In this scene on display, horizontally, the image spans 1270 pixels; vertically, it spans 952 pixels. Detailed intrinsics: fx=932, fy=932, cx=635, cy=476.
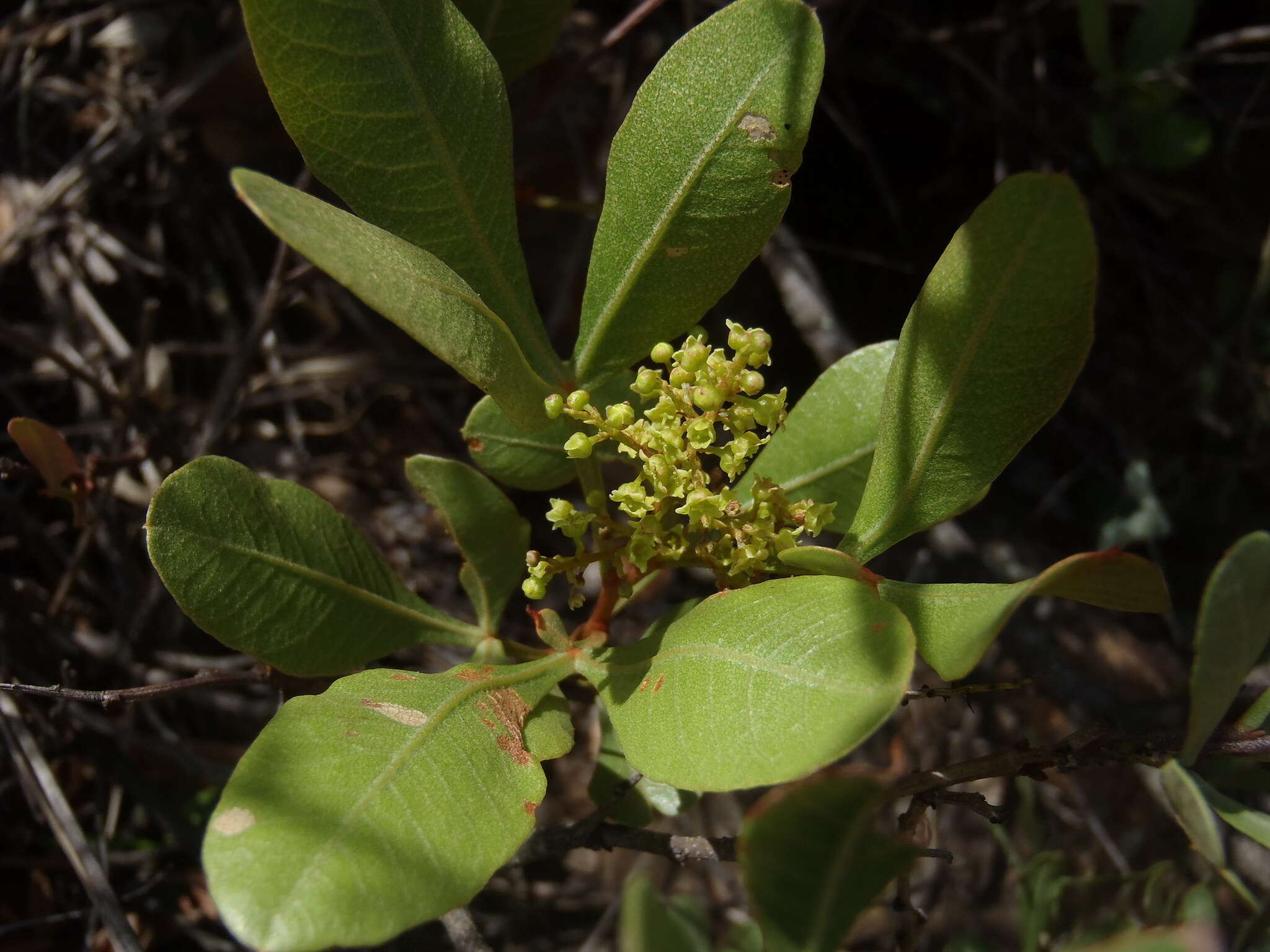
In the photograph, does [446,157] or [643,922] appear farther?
[446,157]

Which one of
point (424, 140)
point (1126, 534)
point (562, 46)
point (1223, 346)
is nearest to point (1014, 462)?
point (1126, 534)

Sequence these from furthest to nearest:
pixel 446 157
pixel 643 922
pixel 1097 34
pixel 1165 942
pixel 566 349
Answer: pixel 566 349
pixel 1097 34
pixel 446 157
pixel 643 922
pixel 1165 942

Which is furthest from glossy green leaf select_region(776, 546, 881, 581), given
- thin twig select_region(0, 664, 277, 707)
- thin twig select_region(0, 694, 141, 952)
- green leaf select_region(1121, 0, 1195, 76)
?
green leaf select_region(1121, 0, 1195, 76)

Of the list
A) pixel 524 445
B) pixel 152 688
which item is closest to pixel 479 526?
pixel 524 445

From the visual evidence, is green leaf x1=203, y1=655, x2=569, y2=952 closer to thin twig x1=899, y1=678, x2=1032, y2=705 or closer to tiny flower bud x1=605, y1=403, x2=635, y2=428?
tiny flower bud x1=605, y1=403, x2=635, y2=428

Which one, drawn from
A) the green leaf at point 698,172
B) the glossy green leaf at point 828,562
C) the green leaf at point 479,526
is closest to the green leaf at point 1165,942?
the glossy green leaf at point 828,562

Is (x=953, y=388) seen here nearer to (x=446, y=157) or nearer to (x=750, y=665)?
(x=750, y=665)

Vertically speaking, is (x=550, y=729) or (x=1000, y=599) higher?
(x=1000, y=599)

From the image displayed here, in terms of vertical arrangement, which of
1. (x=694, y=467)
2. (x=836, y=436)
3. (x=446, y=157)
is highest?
(x=446, y=157)
